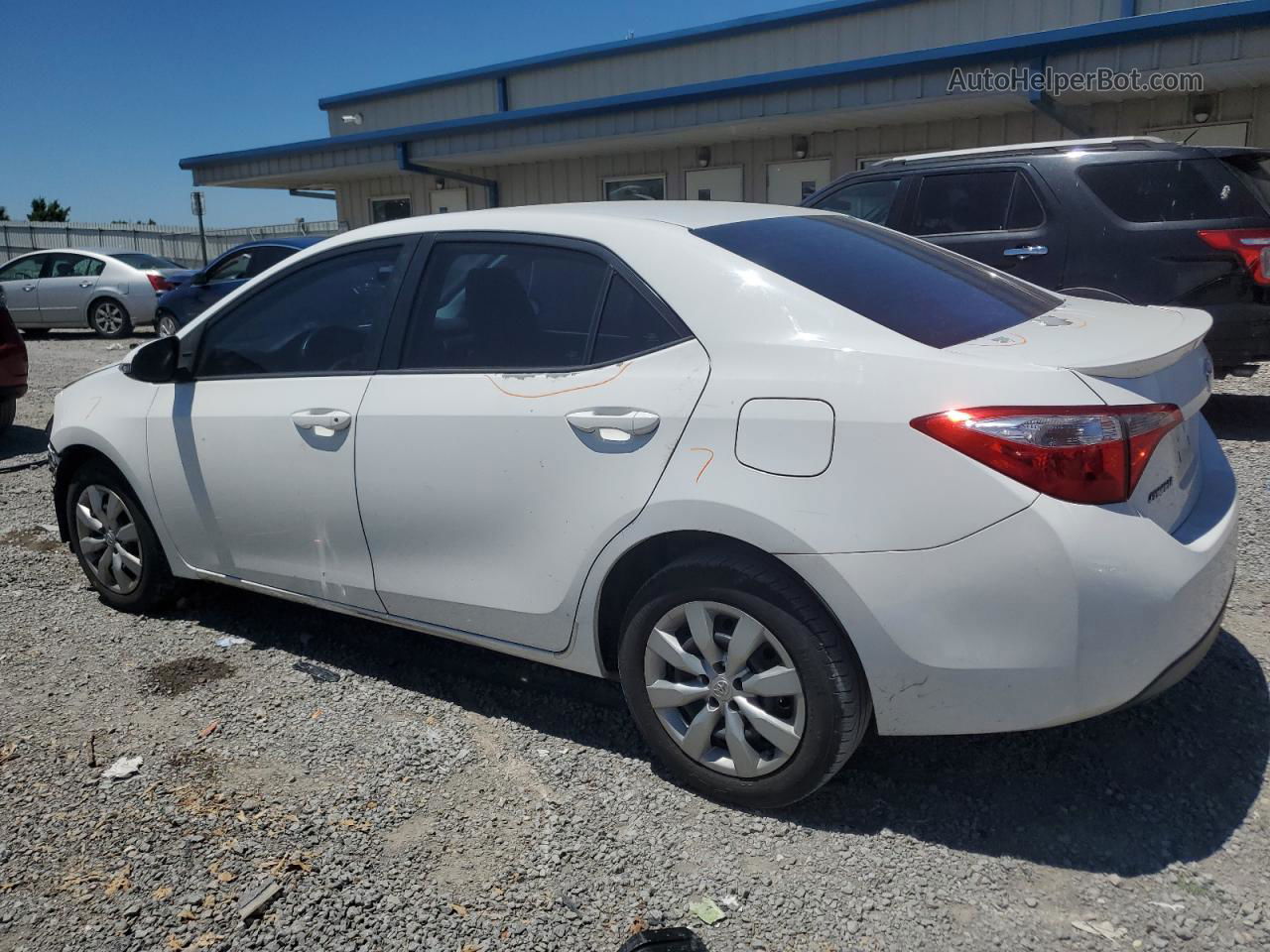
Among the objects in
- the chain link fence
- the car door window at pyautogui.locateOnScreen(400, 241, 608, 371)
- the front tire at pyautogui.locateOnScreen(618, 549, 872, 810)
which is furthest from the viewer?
the chain link fence

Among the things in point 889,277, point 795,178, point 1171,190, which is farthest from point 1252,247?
point 795,178

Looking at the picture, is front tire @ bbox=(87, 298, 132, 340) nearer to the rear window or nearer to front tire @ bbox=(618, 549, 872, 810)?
the rear window

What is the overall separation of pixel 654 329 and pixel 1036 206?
204 inches

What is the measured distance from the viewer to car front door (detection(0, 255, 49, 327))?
17.5 metres

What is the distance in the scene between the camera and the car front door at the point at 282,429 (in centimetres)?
359

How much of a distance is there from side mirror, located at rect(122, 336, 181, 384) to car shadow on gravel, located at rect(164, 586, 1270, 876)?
4.77ft

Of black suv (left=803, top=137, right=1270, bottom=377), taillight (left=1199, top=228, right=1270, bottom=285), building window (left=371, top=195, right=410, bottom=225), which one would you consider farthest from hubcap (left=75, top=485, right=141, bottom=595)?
building window (left=371, top=195, right=410, bottom=225)

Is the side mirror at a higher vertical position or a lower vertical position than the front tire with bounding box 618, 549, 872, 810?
higher

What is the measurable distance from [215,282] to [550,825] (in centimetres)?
1329

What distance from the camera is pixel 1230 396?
843 cm

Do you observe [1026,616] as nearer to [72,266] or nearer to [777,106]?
[777,106]

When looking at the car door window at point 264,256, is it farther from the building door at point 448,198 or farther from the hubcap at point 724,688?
the hubcap at point 724,688

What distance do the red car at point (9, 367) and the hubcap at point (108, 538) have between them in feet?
14.1

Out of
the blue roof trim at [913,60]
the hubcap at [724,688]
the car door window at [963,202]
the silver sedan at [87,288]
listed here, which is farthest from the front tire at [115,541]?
the silver sedan at [87,288]
